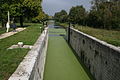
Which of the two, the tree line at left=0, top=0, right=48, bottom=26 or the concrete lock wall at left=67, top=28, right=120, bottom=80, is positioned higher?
the tree line at left=0, top=0, right=48, bottom=26

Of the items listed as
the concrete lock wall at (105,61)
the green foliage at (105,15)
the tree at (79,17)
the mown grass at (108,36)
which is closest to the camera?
the concrete lock wall at (105,61)

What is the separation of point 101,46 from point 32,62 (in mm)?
3792

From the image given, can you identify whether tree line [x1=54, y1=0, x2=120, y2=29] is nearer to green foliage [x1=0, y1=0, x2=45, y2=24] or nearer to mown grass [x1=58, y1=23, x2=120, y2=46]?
green foliage [x1=0, y1=0, x2=45, y2=24]

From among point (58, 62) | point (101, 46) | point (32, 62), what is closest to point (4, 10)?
point (58, 62)

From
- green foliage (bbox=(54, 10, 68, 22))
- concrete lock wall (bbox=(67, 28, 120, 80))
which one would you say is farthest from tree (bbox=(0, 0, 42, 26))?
green foliage (bbox=(54, 10, 68, 22))

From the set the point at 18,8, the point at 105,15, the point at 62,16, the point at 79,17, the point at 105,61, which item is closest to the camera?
the point at 105,61

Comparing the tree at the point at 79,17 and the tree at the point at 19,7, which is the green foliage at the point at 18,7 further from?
the tree at the point at 79,17

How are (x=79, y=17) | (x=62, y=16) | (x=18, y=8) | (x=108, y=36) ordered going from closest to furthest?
1. (x=108, y=36)
2. (x=18, y=8)
3. (x=79, y=17)
4. (x=62, y=16)

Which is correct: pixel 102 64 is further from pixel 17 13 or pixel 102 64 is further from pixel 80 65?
pixel 17 13

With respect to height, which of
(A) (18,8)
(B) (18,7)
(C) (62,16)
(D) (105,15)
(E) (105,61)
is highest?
(C) (62,16)

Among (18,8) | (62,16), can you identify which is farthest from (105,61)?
(62,16)

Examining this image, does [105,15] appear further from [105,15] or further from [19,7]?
[19,7]

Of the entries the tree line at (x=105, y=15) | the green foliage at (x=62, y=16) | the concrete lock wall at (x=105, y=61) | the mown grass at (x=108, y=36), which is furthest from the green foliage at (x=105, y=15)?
the green foliage at (x=62, y=16)

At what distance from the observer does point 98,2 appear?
3506 cm
